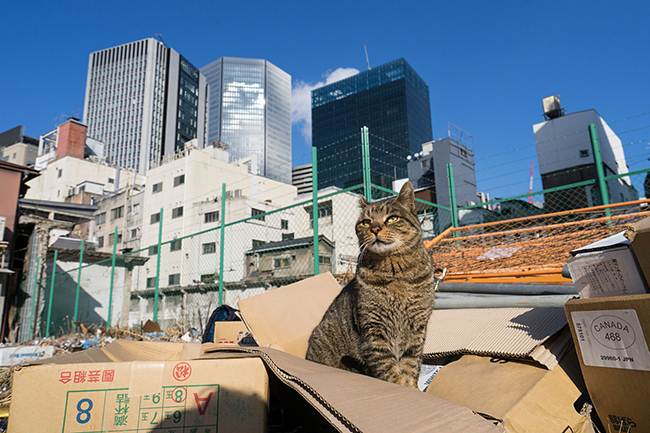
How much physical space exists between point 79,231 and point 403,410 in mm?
35276

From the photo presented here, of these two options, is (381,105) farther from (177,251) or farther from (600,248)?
(600,248)

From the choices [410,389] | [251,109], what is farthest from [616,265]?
[251,109]

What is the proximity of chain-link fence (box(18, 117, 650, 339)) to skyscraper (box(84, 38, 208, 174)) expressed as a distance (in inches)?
1484

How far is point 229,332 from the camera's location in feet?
10.3

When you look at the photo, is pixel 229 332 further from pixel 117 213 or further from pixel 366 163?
pixel 117 213

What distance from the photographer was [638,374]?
4.56 feet

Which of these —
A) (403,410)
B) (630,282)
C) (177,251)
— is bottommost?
(403,410)

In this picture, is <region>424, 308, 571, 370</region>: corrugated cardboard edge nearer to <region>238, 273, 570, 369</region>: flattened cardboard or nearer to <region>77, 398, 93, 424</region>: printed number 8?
<region>238, 273, 570, 369</region>: flattened cardboard

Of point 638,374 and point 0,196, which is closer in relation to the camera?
point 638,374

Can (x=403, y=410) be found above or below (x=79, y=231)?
below

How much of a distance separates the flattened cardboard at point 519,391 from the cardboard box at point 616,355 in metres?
0.12

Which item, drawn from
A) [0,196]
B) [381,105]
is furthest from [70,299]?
[381,105]

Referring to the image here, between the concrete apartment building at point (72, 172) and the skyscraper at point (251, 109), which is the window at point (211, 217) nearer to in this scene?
the concrete apartment building at point (72, 172)

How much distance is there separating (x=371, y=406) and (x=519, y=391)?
31.8 inches
